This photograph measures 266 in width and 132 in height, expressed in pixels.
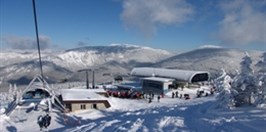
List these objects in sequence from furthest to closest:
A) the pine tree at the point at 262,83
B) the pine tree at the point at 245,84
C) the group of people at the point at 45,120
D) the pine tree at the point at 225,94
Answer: the pine tree at the point at 245,84, the pine tree at the point at 225,94, the pine tree at the point at 262,83, the group of people at the point at 45,120

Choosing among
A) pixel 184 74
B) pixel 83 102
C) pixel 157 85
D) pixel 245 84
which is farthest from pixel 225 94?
pixel 184 74

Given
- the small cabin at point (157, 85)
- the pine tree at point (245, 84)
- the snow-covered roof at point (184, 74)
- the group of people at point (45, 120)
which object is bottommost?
the small cabin at point (157, 85)

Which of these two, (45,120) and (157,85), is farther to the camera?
(157,85)

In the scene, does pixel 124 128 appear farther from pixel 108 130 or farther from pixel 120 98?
Answer: pixel 120 98

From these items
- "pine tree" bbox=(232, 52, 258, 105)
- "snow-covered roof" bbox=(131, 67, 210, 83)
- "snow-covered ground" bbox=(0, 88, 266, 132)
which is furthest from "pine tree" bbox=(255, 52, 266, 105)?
"snow-covered roof" bbox=(131, 67, 210, 83)

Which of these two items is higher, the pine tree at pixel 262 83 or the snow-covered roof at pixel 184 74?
the pine tree at pixel 262 83

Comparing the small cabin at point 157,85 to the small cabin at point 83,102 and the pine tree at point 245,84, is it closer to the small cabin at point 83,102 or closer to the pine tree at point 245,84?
the small cabin at point 83,102

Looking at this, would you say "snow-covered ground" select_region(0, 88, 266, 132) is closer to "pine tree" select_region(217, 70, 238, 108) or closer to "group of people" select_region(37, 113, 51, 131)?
"pine tree" select_region(217, 70, 238, 108)

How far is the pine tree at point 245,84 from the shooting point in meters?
35.7

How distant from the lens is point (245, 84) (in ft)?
118

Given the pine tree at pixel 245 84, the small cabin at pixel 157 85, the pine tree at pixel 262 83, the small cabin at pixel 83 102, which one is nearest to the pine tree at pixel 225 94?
the pine tree at pixel 245 84

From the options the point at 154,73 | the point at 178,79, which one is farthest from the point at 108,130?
the point at 154,73

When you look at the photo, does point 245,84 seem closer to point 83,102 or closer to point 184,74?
point 83,102

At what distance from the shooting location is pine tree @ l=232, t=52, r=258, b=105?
3572 cm
